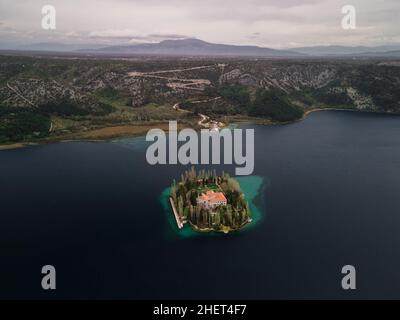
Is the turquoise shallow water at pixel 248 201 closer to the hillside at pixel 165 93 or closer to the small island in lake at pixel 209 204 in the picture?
the small island in lake at pixel 209 204

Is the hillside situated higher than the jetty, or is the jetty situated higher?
the hillside

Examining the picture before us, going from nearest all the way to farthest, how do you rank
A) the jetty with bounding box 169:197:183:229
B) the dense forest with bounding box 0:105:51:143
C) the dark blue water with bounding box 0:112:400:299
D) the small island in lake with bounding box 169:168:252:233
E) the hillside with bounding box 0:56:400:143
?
the dark blue water with bounding box 0:112:400:299 < the small island in lake with bounding box 169:168:252:233 < the jetty with bounding box 169:197:183:229 < the dense forest with bounding box 0:105:51:143 < the hillside with bounding box 0:56:400:143

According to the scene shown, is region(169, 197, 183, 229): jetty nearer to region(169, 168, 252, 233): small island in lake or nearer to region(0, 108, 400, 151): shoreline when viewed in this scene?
region(169, 168, 252, 233): small island in lake

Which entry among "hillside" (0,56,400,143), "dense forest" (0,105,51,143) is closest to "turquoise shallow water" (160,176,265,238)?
"hillside" (0,56,400,143)

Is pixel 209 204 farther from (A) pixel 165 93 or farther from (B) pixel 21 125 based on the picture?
(A) pixel 165 93

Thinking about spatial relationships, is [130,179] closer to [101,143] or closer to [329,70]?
[101,143]

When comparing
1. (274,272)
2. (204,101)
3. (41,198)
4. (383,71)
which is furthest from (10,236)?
(383,71)

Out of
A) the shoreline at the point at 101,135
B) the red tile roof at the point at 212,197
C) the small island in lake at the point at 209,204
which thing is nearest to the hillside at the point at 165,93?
the shoreline at the point at 101,135
